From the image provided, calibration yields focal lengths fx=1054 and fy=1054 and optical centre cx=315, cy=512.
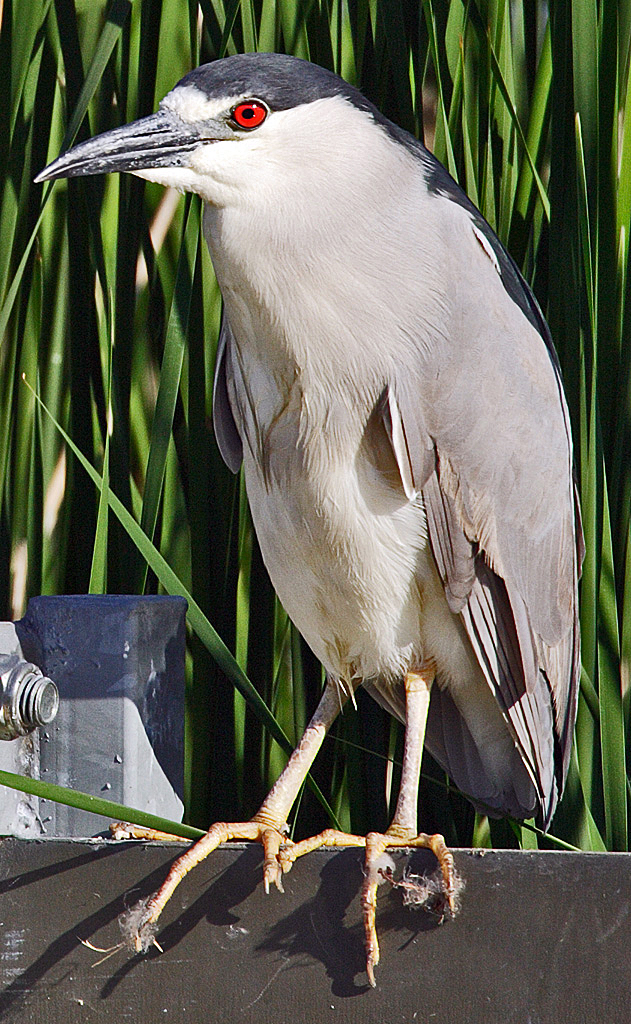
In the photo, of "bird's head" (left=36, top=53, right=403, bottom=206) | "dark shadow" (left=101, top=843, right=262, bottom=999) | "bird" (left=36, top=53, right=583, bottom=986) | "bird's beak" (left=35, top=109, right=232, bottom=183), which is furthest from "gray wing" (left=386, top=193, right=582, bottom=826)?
"dark shadow" (left=101, top=843, right=262, bottom=999)

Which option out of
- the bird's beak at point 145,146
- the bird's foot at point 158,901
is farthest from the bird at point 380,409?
the bird's foot at point 158,901

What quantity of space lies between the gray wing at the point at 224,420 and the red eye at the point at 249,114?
31 cm

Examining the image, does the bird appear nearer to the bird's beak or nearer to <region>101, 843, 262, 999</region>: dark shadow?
the bird's beak

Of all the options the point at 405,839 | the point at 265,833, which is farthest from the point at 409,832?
the point at 265,833

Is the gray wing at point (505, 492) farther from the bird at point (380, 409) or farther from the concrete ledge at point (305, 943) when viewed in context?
the concrete ledge at point (305, 943)

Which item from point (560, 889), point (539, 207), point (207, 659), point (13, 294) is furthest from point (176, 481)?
point (560, 889)

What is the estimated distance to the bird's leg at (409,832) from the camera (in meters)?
0.77

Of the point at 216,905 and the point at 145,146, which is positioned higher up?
the point at 145,146

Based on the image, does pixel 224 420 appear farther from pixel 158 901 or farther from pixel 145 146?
pixel 158 901

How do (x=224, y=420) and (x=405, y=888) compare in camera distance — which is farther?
(x=224, y=420)

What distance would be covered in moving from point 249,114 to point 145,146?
0.35 feet

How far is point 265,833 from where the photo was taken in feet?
3.35

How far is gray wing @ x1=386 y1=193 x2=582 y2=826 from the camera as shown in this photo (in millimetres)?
1109

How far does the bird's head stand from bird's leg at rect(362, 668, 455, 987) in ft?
A: 1.89
